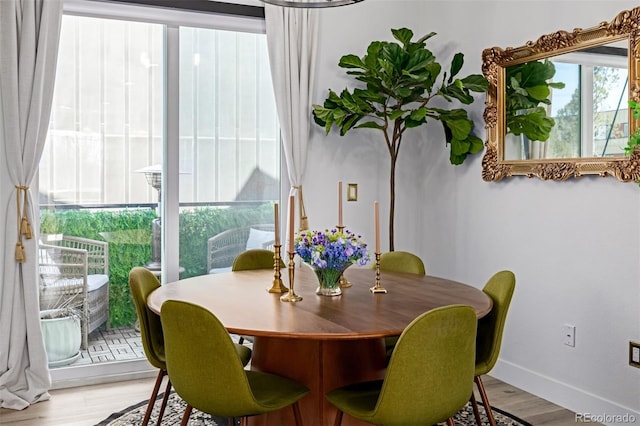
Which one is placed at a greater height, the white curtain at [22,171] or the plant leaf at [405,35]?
the plant leaf at [405,35]

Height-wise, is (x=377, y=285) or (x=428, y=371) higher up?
(x=377, y=285)

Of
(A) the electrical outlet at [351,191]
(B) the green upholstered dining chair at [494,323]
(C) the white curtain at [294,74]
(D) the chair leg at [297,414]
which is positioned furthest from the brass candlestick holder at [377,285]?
(A) the electrical outlet at [351,191]

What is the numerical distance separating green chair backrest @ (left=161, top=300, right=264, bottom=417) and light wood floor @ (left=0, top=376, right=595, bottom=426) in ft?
4.28

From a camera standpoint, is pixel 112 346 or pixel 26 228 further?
pixel 112 346

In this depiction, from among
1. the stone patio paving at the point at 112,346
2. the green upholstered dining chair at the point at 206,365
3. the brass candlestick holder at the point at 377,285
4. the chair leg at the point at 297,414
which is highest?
the brass candlestick holder at the point at 377,285

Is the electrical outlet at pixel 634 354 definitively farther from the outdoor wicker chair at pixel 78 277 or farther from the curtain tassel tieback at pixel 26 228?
the curtain tassel tieback at pixel 26 228

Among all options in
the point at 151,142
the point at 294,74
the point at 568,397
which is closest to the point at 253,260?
the point at 151,142

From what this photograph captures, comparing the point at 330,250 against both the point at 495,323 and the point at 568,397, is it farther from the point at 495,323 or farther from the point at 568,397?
the point at 568,397

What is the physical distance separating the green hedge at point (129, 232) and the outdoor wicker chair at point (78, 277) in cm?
4

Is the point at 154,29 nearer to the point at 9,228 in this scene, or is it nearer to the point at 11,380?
the point at 9,228

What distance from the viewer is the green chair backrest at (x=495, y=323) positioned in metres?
2.58

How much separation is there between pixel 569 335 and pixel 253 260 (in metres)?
1.78

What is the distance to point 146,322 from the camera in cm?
265

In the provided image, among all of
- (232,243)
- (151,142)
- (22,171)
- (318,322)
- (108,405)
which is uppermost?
(151,142)
